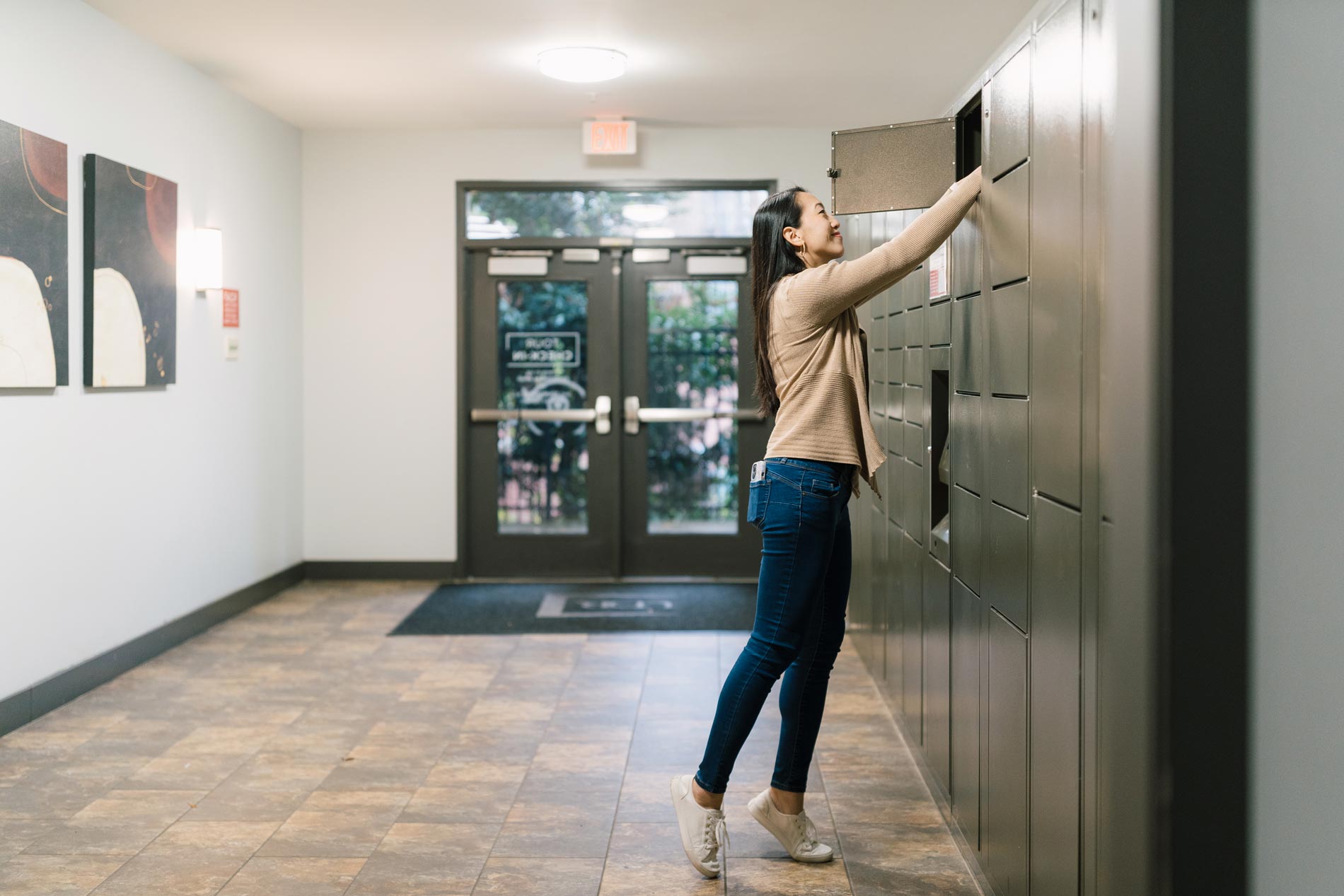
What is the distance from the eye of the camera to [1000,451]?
7.23 ft

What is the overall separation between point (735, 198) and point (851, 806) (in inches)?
167

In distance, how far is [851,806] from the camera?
299cm

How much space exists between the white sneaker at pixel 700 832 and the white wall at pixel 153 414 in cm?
244

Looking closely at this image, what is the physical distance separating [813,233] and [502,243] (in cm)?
428

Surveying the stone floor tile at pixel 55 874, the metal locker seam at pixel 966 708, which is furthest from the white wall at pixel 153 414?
the metal locker seam at pixel 966 708

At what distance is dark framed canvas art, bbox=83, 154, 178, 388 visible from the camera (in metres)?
4.18

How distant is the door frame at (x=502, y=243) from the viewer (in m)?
6.48

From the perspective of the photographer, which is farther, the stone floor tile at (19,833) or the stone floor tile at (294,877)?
the stone floor tile at (19,833)

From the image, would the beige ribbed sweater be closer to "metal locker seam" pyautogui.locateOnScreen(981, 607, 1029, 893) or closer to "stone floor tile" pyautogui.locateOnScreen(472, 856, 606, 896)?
"metal locker seam" pyautogui.locateOnScreen(981, 607, 1029, 893)

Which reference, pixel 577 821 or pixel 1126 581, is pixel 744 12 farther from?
pixel 1126 581

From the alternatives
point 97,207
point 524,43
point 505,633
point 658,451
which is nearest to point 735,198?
point 658,451

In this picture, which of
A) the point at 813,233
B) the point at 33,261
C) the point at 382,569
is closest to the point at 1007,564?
the point at 813,233

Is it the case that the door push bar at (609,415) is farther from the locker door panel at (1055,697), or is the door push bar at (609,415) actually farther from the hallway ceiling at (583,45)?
the locker door panel at (1055,697)

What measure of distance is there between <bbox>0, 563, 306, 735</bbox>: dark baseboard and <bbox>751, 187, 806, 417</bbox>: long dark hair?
2.76 m
